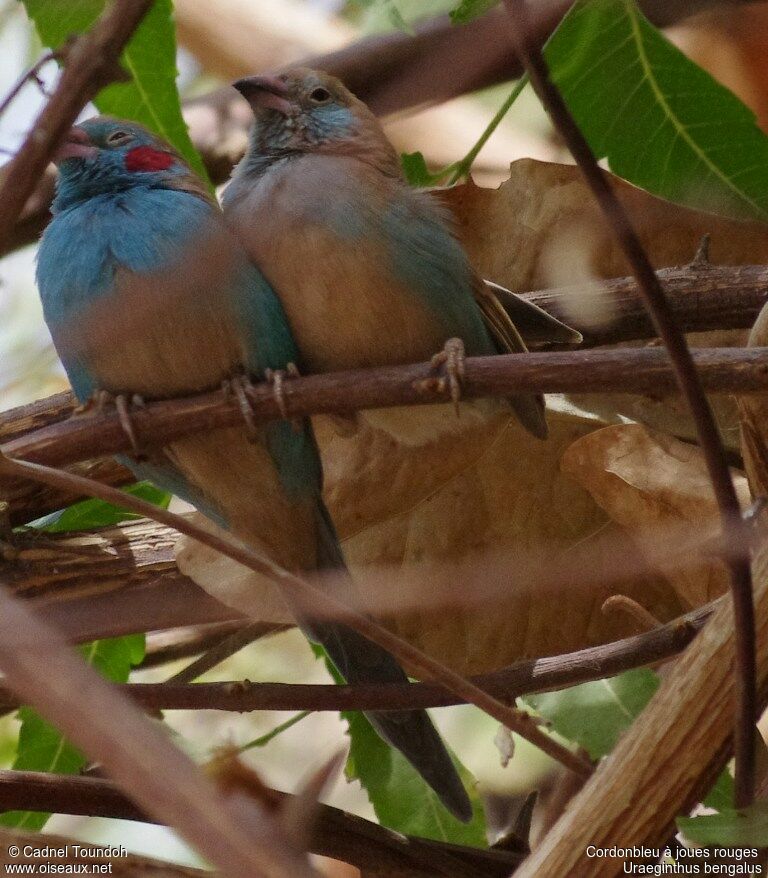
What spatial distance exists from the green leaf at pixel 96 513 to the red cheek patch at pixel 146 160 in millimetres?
772

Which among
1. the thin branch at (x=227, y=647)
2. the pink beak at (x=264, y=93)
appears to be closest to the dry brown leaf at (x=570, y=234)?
the pink beak at (x=264, y=93)

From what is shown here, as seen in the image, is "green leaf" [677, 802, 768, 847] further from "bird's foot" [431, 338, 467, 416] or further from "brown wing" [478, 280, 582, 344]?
"brown wing" [478, 280, 582, 344]

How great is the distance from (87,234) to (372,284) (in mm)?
634

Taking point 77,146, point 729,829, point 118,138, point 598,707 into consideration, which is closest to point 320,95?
point 118,138

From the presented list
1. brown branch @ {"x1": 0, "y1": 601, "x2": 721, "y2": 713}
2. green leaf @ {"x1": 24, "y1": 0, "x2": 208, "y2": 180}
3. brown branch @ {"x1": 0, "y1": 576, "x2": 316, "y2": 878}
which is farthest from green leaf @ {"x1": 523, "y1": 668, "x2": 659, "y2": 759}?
brown branch @ {"x1": 0, "y1": 576, "x2": 316, "y2": 878}

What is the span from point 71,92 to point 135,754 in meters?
0.63

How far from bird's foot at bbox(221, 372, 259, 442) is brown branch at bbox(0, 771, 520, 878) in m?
0.69

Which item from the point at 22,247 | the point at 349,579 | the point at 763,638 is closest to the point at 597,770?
the point at 763,638

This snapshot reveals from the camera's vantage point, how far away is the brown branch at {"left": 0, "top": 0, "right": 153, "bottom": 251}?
0.94 m

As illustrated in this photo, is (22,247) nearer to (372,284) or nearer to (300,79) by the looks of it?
(300,79)

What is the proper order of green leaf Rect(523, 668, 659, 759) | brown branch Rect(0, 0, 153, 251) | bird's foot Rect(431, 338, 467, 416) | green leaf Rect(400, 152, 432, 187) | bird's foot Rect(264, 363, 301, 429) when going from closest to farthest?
brown branch Rect(0, 0, 153, 251) → bird's foot Rect(431, 338, 467, 416) → bird's foot Rect(264, 363, 301, 429) → green leaf Rect(523, 668, 659, 759) → green leaf Rect(400, 152, 432, 187)

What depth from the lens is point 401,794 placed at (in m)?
2.51

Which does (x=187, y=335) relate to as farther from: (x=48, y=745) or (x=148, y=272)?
(x=48, y=745)

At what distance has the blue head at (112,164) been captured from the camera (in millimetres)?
2562
